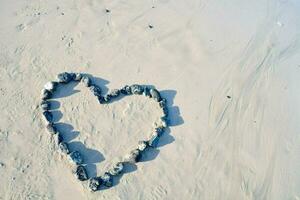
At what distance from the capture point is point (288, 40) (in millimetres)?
11109

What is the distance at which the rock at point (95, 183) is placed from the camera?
7957mm

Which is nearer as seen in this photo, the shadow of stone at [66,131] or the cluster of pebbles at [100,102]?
the cluster of pebbles at [100,102]

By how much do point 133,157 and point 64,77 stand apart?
242 centimetres

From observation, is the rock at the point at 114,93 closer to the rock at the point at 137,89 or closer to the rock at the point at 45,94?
the rock at the point at 137,89

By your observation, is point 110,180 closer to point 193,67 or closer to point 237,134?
point 237,134

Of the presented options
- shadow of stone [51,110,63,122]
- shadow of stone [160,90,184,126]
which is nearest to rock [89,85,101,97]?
shadow of stone [51,110,63,122]

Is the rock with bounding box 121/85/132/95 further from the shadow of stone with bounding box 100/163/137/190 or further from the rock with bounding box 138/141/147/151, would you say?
the shadow of stone with bounding box 100/163/137/190

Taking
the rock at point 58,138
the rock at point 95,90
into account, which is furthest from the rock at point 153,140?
the rock at point 58,138

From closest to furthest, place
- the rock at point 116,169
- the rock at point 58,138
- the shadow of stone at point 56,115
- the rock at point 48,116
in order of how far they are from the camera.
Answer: the rock at point 116,169 < the rock at point 58,138 < the rock at point 48,116 < the shadow of stone at point 56,115

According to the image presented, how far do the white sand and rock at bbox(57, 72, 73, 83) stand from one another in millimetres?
245

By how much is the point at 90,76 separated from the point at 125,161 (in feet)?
7.55

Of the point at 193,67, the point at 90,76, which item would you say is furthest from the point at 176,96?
the point at 90,76

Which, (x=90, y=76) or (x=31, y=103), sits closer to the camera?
(x=31, y=103)

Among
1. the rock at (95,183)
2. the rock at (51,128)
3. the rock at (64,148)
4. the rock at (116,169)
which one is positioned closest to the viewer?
the rock at (95,183)
